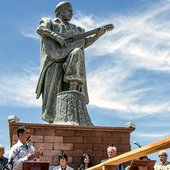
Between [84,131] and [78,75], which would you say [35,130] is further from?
[78,75]

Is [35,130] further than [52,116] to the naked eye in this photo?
No

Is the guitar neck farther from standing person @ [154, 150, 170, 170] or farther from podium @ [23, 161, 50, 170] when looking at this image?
podium @ [23, 161, 50, 170]

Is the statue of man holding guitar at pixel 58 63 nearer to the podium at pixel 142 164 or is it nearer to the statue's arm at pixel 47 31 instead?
the statue's arm at pixel 47 31

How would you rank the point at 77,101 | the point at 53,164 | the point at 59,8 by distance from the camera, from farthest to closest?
the point at 59,8
the point at 77,101
the point at 53,164

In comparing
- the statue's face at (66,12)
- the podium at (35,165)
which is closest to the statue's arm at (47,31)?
the statue's face at (66,12)

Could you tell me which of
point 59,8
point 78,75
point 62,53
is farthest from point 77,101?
point 59,8

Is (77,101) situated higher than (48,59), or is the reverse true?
(48,59)

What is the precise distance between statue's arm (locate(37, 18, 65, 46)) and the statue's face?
0.53m

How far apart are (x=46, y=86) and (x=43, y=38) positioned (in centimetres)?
131

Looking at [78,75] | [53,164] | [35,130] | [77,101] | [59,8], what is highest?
[59,8]

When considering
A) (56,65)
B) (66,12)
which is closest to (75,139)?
(56,65)

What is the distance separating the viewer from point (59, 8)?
11.6 m

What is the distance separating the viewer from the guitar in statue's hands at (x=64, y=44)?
10.9m

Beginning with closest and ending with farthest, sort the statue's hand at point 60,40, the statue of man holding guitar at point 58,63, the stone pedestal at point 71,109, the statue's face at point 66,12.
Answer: the stone pedestal at point 71,109, the statue of man holding guitar at point 58,63, the statue's hand at point 60,40, the statue's face at point 66,12
